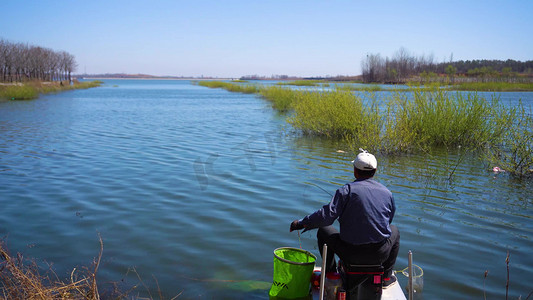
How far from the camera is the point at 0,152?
1353 cm

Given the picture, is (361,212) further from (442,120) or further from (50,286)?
(442,120)

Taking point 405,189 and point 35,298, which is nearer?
point 35,298

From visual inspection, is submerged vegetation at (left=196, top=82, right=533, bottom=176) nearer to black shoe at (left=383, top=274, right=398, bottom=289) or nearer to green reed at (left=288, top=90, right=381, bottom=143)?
green reed at (left=288, top=90, right=381, bottom=143)

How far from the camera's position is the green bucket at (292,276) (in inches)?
163

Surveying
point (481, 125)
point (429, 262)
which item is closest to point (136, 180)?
point (429, 262)

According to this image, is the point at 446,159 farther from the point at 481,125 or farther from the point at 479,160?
the point at 481,125

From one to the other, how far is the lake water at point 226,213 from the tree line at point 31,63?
2205 inches

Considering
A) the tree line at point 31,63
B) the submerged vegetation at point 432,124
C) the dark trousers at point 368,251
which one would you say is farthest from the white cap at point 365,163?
the tree line at point 31,63

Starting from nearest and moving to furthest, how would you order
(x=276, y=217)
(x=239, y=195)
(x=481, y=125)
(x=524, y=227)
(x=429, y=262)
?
(x=429, y=262), (x=524, y=227), (x=276, y=217), (x=239, y=195), (x=481, y=125)

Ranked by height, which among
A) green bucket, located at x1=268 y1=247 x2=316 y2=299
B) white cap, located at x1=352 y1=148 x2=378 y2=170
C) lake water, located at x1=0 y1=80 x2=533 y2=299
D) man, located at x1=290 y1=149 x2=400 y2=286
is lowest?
lake water, located at x1=0 y1=80 x2=533 y2=299

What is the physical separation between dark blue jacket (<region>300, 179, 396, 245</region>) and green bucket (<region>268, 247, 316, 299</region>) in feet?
1.97

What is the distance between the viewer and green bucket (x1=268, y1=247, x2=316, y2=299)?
4.13 metres

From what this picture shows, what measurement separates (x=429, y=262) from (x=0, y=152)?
13.1 meters

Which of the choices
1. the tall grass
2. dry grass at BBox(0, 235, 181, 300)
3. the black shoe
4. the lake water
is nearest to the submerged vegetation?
the tall grass
